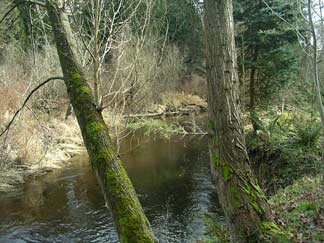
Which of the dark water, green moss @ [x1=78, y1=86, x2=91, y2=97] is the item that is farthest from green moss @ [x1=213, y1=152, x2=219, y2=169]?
the dark water

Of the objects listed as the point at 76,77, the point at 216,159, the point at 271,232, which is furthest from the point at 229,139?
the point at 76,77

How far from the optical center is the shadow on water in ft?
26.0

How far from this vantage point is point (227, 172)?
3457 mm

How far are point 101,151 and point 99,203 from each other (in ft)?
21.0

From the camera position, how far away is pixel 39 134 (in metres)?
14.7

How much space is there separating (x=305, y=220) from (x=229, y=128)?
256 cm

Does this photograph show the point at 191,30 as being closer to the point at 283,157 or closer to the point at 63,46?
the point at 283,157

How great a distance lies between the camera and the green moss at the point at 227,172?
3.45 m

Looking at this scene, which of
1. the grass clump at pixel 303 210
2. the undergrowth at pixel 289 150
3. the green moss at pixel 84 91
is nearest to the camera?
the green moss at pixel 84 91

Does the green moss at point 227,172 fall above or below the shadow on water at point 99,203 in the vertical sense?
above

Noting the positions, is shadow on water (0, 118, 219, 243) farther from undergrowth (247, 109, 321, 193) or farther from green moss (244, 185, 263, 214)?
green moss (244, 185, 263, 214)

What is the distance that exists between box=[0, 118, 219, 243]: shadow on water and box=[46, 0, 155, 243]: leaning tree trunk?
3.42 m

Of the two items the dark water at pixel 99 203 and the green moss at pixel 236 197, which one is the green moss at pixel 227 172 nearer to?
the green moss at pixel 236 197

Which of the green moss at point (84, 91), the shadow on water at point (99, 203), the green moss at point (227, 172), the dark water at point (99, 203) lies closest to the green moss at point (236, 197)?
the green moss at point (227, 172)
